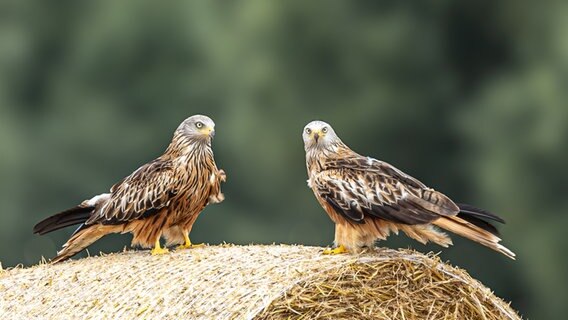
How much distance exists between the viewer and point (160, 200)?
5504 millimetres

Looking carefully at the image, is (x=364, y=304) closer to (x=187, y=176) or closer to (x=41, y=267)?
(x=187, y=176)

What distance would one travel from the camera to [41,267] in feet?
19.1

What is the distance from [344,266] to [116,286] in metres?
1.11

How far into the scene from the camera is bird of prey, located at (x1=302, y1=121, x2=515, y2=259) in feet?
16.0

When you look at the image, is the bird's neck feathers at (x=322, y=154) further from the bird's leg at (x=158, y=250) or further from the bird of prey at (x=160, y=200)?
the bird's leg at (x=158, y=250)

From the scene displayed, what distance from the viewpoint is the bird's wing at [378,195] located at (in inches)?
193

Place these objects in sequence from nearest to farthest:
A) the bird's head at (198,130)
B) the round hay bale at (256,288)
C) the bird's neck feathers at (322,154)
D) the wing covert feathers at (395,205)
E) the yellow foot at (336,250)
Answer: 1. the round hay bale at (256,288)
2. the wing covert feathers at (395,205)
3. the yellow foot at (336,250)
4. the bird's neck feathers at (322,154)
5. the bird's head at (198,130)

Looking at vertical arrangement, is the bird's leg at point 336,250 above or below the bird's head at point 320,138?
below

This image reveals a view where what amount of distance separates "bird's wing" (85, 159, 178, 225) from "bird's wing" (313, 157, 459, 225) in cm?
84

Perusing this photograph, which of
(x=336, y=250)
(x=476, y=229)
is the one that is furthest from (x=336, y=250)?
(x=476, y=229)

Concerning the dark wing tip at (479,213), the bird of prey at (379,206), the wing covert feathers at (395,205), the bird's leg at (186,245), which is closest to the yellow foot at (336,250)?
the bird of prey at (379,206)

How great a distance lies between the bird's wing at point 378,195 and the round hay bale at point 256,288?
258 mm

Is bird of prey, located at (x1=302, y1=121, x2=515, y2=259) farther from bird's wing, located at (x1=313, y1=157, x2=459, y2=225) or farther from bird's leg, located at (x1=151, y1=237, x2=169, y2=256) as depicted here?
bird's leg, located at (x1=151, y1=237, x2=169, y2=256)

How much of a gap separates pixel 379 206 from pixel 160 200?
123 cm
